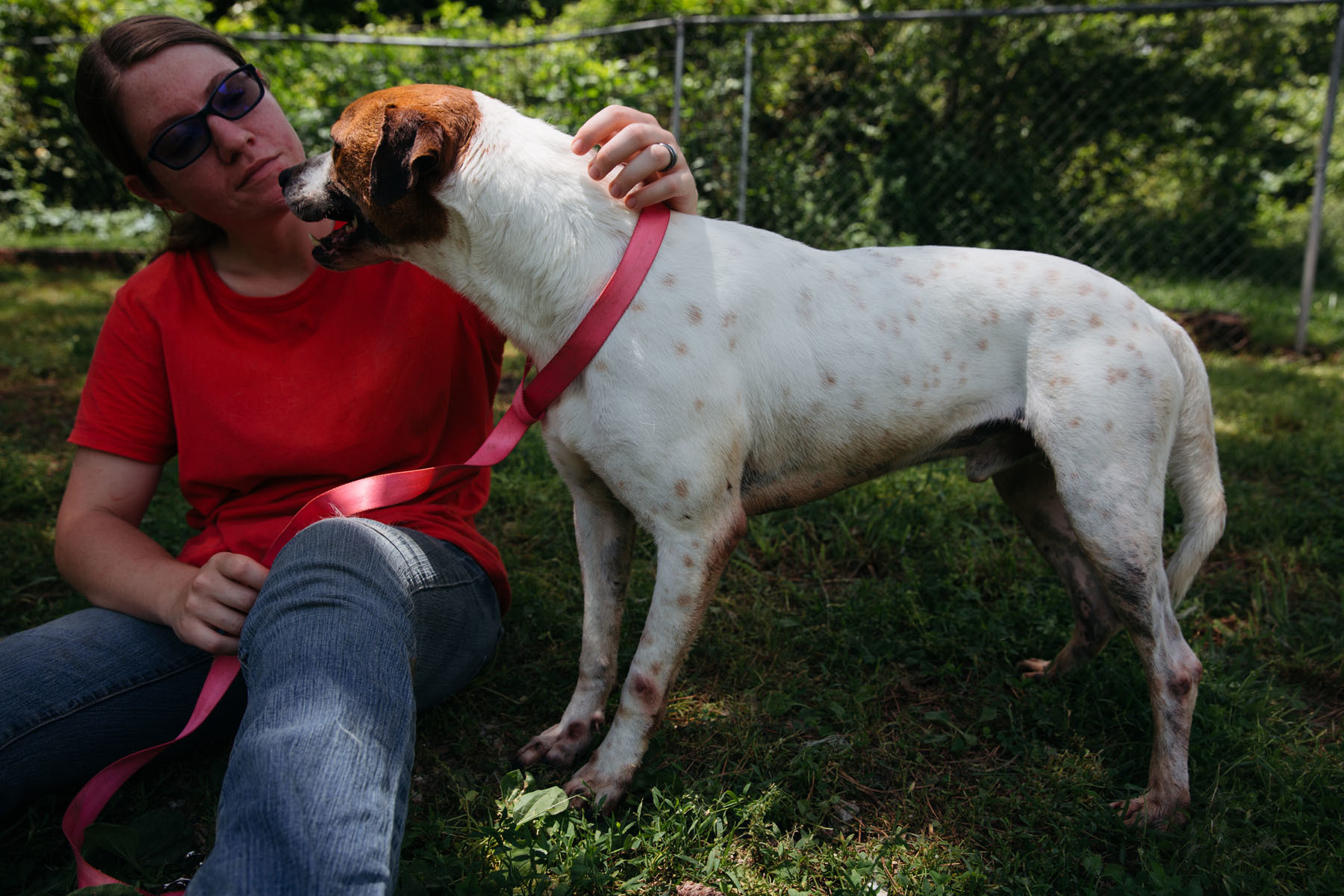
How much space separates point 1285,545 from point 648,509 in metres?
2.63

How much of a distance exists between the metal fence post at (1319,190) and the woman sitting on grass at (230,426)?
583 centimetres

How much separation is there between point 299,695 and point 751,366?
1.12 metres

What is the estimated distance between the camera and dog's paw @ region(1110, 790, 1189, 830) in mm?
1973

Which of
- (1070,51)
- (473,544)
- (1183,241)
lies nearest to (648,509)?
(473,544)

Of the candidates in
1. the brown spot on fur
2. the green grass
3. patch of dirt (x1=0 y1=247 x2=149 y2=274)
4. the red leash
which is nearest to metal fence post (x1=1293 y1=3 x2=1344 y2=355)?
the green grass

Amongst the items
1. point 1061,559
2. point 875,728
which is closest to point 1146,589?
point 1061,559

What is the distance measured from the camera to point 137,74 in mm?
1993

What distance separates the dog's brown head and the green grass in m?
1.26

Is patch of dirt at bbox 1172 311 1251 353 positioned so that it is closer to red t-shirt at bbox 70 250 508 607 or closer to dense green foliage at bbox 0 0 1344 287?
dense green foliage at bbox 0 0 1344 287

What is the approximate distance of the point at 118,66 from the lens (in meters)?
2.00

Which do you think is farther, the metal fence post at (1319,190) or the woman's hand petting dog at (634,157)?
the metal fence post at (1319,190)

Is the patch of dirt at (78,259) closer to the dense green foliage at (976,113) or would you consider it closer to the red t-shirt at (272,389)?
the dense green foliage at (976,113)

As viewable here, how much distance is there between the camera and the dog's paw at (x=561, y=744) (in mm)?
2162

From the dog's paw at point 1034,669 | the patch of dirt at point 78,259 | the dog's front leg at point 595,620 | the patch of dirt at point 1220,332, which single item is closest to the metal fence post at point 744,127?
the patch of dirt at point 1220,332
